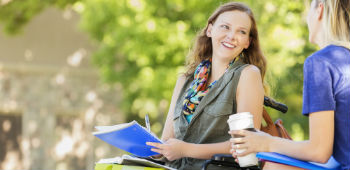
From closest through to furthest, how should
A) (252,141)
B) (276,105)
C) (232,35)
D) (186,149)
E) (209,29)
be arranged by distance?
(252,141) < (186,149) < (276,105) < (232,35) < (209,29)

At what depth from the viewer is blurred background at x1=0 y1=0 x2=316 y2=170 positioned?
8.98 meters

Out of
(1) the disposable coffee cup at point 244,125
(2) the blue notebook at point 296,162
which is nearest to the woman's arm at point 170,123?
(1) the disposable coffee cup at point 244,125

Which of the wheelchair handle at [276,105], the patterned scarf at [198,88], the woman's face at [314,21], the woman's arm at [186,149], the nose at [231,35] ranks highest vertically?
the nose at [231,35]

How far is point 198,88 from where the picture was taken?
2918 mm

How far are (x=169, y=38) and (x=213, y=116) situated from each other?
6258 millimetres

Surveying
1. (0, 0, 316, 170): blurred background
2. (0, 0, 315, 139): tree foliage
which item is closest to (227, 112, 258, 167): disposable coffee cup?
(0, 0, 315, 139): tree foliage

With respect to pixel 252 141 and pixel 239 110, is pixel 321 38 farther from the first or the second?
pixel 239 110

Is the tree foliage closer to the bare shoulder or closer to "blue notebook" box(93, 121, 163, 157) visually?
the bare shoulder

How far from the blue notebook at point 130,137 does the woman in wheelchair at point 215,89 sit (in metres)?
0.07

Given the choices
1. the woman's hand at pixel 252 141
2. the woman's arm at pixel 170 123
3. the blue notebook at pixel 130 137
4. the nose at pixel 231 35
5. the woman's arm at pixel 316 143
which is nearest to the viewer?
the woman's arm at pixel 316 143

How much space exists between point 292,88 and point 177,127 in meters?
6.39

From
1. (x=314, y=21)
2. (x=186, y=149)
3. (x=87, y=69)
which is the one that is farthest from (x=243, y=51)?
(x=87, y=69)

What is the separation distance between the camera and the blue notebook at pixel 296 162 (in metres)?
1.81

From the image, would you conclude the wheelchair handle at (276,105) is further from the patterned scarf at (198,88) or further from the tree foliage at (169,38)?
the tree foliage at (169,38)
